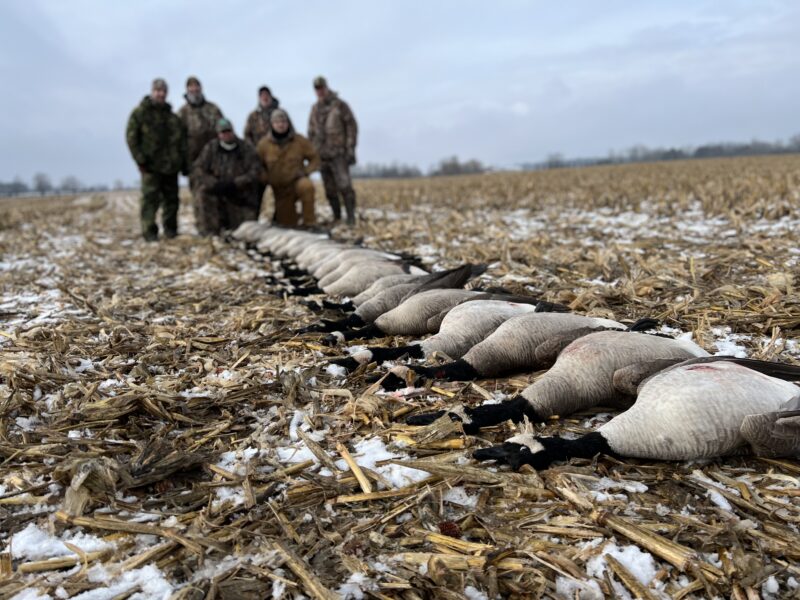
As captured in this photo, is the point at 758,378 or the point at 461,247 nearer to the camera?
the point at 758,378

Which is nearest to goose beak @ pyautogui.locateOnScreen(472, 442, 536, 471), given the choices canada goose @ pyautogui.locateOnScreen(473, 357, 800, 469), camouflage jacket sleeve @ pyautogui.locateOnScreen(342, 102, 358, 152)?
canada goose @ pyautogui.locateOnScreen(473, 357, 800, 469)

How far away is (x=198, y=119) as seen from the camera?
1070 centimetres

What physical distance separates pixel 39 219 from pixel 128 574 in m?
18.6

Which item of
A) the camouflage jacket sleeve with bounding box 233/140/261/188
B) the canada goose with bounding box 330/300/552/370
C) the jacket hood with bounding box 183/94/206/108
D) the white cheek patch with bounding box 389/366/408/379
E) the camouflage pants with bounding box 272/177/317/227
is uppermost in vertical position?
the jacket hood with bounding box 183/94/206/108

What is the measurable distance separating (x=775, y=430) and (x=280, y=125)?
959 cm

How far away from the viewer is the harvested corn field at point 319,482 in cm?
185

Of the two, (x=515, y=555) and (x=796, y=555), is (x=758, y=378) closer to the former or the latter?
(x=796, y=555)

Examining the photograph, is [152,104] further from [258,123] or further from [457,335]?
[457,335]

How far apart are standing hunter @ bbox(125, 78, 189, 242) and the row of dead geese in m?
7.18

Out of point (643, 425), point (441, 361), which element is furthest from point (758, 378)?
point (441, 361)

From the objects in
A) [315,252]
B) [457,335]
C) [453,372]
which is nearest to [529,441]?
[453,372]

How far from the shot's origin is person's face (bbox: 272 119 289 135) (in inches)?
409

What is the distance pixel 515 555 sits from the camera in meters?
1.91

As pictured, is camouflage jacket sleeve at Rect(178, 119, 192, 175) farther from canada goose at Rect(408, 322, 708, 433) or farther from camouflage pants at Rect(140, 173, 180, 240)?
canada goose at Rect(408, 322, 708, 433)
